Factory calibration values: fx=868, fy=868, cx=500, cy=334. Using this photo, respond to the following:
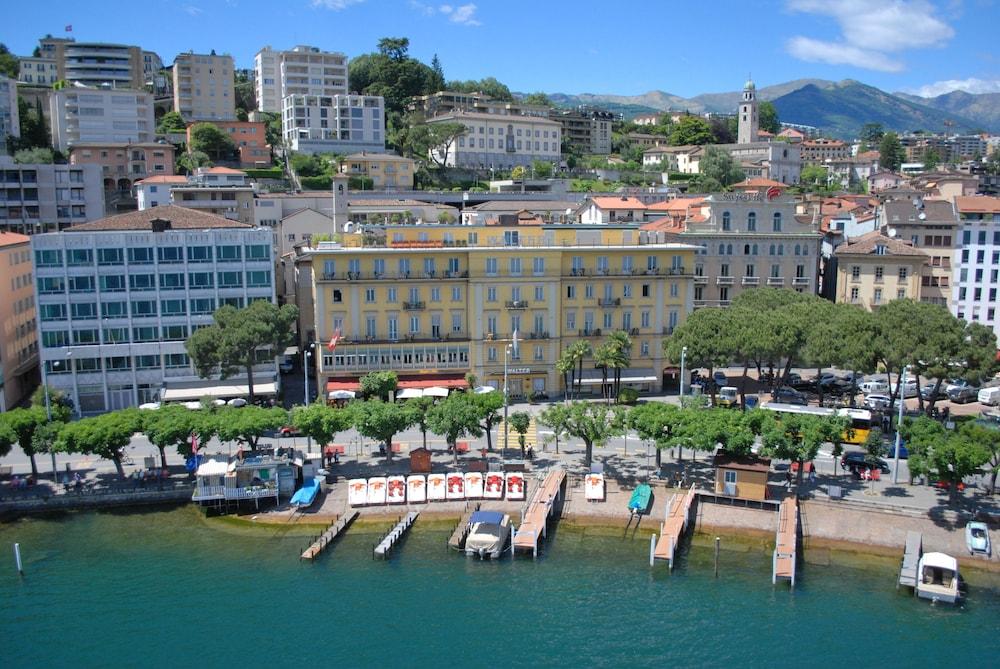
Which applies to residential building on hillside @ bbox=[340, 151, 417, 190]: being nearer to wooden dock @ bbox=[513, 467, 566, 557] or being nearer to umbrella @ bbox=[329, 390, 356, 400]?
umbrella @ bbox=[329, 390, 356, 400]

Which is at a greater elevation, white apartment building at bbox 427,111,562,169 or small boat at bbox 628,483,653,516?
white apartment building at bbox 427,111,562,169

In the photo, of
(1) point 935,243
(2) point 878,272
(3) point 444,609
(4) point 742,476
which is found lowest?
(3) point 444,609

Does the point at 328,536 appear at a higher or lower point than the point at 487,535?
lower

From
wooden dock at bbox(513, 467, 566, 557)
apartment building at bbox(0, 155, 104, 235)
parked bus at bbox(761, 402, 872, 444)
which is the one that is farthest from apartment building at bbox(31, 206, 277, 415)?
apartment building at bbox(0, 155, 104, 235)

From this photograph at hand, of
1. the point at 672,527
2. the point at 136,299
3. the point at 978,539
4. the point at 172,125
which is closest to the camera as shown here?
the point at 978,539

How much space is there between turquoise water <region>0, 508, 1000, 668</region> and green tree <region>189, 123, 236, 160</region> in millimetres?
92309

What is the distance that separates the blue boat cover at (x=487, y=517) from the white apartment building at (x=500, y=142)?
10654 centimetres

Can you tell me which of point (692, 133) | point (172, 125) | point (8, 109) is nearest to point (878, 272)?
point (172, 125)

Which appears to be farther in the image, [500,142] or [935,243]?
[500,142]

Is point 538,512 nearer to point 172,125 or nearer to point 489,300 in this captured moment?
point 489,300

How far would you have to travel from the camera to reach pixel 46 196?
10100cm

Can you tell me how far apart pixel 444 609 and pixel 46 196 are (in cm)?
8547

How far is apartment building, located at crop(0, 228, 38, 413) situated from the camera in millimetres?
63006

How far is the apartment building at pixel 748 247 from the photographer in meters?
75.6
